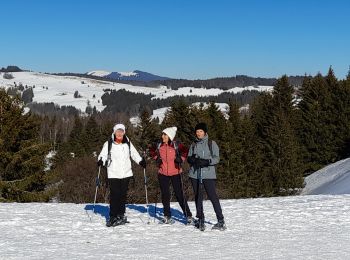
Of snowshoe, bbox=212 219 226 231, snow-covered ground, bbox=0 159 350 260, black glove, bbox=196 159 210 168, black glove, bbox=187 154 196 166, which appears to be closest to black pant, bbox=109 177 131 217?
snow-covered ground, bbox=0 159 350 260

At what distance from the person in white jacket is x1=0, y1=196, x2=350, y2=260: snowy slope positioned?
0.41 metres

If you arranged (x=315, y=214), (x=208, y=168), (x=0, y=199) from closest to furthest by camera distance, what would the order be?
1. (x=208, y=168)
2. (x=315, y=214)
3. (x=0, y=199)

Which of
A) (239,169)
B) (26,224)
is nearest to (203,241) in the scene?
(26,224)

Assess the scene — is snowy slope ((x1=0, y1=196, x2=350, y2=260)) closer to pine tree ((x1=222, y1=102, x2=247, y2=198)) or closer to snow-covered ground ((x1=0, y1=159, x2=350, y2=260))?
snow-covered ground ((x1=0, y1=159, x2=350, y2=260))

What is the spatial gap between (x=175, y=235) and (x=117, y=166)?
2008 mm

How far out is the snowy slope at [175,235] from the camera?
28.2ft

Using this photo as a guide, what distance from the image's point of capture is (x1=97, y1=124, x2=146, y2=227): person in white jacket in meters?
10.9

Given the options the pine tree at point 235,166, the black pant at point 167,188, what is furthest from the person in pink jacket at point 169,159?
the pine tree at point 235,166

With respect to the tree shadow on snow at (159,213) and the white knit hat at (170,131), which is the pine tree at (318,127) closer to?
the tree shadow on snow at (159,213)

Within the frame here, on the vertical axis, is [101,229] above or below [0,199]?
above

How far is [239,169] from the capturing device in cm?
4669

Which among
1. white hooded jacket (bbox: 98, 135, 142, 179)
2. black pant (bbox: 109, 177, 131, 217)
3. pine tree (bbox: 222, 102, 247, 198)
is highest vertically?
white hooded jacket (bbox: 98, 135, 142, 179)

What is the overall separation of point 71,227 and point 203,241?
3135 millimetres

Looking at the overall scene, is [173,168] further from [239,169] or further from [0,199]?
[239,169]
